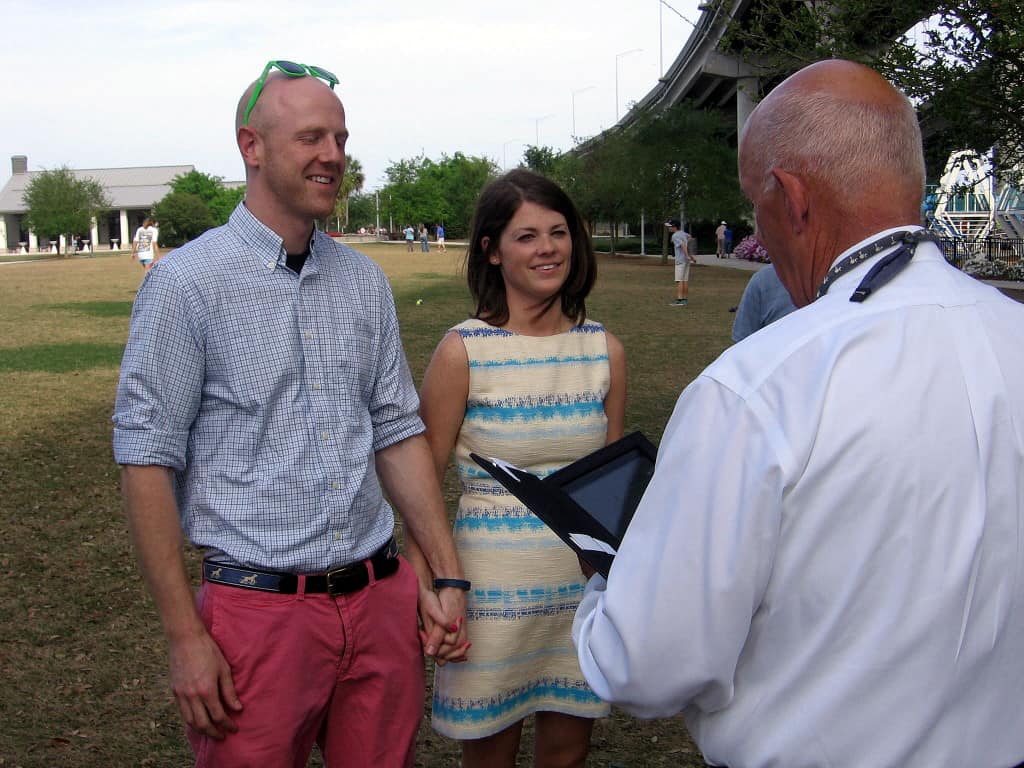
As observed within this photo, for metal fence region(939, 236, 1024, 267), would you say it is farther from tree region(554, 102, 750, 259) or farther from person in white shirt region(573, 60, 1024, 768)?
person in white shirt region(573, 60, 1024, 768)

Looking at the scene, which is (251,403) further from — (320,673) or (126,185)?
(126,185)

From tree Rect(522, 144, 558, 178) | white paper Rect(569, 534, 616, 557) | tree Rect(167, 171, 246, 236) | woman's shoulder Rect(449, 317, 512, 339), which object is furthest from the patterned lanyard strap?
tree Rect(167, 171, 246, 236)

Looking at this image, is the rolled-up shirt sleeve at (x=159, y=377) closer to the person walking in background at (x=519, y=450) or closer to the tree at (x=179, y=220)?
the person walking in background at (x=519, y=450)

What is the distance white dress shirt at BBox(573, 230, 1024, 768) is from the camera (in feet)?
4.91

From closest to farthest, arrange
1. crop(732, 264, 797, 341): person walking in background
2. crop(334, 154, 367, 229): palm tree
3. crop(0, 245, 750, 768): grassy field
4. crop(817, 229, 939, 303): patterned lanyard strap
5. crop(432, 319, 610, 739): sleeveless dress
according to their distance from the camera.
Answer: crop(817, 229, 939, 303): patterned lanyard strap, crop(432, 319, 610, 739): sleeveless dress, crop(0, 245, 750, 768): grassy field, crop(732, 264, 797, 341): person walking in background, crop(334, 154, 367, 229): palm tree

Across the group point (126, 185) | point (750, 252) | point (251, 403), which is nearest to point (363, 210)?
point (126, 185)

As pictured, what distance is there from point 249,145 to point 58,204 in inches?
3404

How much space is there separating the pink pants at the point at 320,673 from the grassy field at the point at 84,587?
155cm

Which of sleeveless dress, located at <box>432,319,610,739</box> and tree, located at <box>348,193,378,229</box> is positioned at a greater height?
tree, located at <box>348,193,378,229</box>

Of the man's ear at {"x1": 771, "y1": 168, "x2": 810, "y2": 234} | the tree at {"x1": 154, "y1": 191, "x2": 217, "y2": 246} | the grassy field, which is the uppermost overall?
the tree at {"x1": 154, "y1": 191, "x2": 217, "y2": 246}

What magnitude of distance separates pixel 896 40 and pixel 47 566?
242 inches

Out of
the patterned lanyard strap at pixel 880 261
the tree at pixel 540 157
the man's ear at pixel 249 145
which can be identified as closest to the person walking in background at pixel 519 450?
the man's ear at pixel 249 145

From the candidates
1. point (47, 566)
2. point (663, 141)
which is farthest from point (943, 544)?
point (663, 141)

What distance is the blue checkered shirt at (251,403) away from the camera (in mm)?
2447
